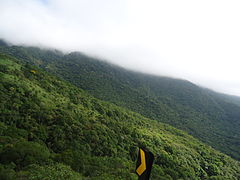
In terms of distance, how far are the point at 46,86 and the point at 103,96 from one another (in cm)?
7896

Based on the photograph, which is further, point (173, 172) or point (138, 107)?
point (138, 107)

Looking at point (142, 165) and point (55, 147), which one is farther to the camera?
point (55, 147)

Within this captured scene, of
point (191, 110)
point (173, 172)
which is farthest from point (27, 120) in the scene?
point (191, 110)

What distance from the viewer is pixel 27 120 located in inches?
989

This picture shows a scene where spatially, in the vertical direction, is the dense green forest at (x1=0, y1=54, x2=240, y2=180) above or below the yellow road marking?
below

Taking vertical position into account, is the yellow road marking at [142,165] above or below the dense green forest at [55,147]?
above

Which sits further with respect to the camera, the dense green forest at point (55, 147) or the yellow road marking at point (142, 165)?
the dense green forest at point (55, 147)

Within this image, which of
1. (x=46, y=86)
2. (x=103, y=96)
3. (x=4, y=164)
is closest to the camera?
(x=4, y=164)

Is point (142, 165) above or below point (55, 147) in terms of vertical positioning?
above

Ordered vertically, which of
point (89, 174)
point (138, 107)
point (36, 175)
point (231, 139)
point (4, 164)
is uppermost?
point (36, 175)

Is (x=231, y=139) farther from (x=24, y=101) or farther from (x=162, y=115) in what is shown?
(x=24, y=101)

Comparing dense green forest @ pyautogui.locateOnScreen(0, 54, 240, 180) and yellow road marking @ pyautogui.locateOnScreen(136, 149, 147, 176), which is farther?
dense green forest @ pyautogui.locateOnScreen(0, 54, 240, 180)

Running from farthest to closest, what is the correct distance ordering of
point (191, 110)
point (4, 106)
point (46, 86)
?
point (191, 110) < point (46, 86) < point (4, 106)

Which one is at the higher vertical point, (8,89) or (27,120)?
(8,89)
